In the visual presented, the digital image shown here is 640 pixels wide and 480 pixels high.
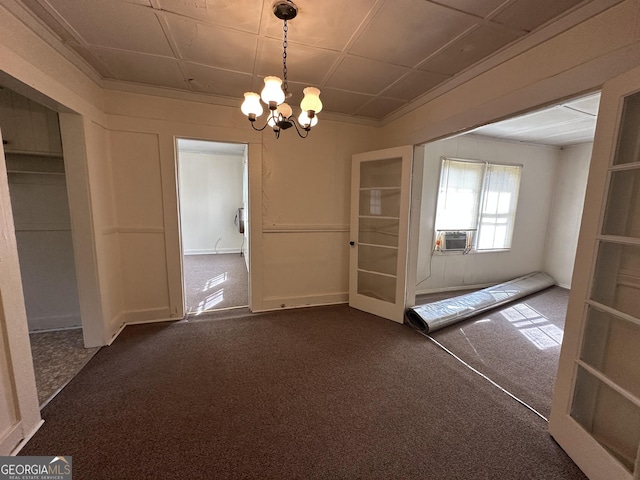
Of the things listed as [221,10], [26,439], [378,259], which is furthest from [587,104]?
[26,439]

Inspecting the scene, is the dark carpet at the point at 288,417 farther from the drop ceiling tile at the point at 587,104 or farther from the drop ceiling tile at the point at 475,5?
the drop ceiling tile at the point at 587,104

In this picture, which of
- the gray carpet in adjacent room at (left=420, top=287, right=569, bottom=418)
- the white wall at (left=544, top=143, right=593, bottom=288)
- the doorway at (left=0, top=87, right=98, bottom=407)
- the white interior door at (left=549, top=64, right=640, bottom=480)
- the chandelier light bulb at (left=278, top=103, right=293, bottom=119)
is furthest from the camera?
the white wall at (left=544, top=143, right=593, bottom=288)

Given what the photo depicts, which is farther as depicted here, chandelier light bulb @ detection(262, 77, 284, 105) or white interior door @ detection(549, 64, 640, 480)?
chandelier light bulb @ detection(262, 77, 284, 105)

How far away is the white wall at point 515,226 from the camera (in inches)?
157

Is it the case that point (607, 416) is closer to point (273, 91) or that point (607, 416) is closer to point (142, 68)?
point (273, 91)

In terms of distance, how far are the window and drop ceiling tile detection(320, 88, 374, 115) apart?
179cm

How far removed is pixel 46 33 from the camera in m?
1.73

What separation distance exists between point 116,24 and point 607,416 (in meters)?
3.74

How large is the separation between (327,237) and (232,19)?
242 centimetres

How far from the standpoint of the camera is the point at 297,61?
2121 millimetres

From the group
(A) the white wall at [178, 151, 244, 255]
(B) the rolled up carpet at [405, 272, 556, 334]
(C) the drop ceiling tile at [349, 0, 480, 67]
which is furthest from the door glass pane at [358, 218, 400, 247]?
(A) the white wall at [178, 151, 244, 255]

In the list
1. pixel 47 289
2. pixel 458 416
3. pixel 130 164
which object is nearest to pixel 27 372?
pixel 47 289

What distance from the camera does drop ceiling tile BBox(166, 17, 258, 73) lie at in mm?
1737

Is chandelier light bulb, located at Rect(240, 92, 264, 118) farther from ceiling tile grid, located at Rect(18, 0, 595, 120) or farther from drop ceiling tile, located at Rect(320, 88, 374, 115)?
drop ceiling tile, located at Rect(320, 88, 374, 115)
